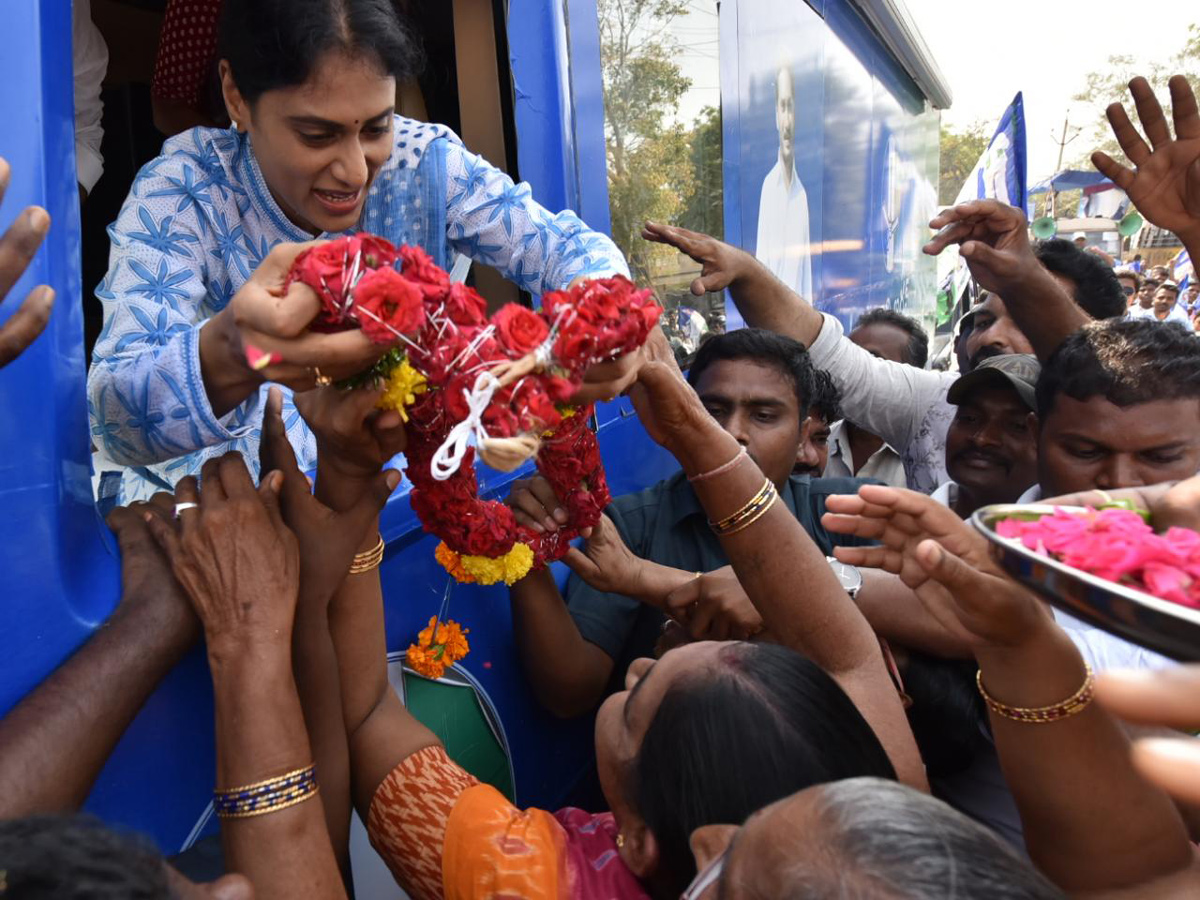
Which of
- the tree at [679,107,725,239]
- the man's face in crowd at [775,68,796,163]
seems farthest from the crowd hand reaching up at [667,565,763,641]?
the man's face in crowd at [775,68,796,163]

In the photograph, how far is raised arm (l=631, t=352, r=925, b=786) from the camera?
183cm

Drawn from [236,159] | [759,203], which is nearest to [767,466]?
[236,159]

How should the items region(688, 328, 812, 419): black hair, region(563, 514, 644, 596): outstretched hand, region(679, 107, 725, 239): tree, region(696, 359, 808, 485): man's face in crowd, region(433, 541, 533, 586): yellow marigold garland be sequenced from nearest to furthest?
region(433, 541, 533, 586): yellow marigold garland < region(563, 514, 644, 596): outstretched hand < region(696, 359, 808, 485): man's face in crowd < region(688, 328, 812, 419): black hair < region(679, 107, 725, 239): tree

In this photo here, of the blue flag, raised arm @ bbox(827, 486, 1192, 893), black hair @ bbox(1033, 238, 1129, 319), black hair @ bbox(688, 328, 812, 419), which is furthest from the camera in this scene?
the blue flag

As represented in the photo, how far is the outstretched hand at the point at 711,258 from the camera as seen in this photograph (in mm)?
3189

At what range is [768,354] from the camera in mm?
3062

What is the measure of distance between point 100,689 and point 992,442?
112 inches

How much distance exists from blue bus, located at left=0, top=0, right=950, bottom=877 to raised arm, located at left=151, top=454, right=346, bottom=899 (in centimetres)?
13

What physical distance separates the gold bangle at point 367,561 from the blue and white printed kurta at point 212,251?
12.3 inches

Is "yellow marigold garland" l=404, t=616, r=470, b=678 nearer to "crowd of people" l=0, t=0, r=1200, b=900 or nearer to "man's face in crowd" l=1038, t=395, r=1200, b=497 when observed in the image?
"crowd of people" l=0, t=0, r=1200, b=900

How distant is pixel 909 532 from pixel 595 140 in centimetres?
186

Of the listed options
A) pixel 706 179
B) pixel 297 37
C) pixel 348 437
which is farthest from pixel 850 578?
pixel 706 179

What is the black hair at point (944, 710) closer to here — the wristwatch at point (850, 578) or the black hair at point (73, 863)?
the wristwatch at point (850, 578)

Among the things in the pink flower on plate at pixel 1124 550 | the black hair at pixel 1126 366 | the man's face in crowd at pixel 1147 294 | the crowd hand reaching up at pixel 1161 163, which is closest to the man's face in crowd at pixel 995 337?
the black hair at pixel 1126 366
